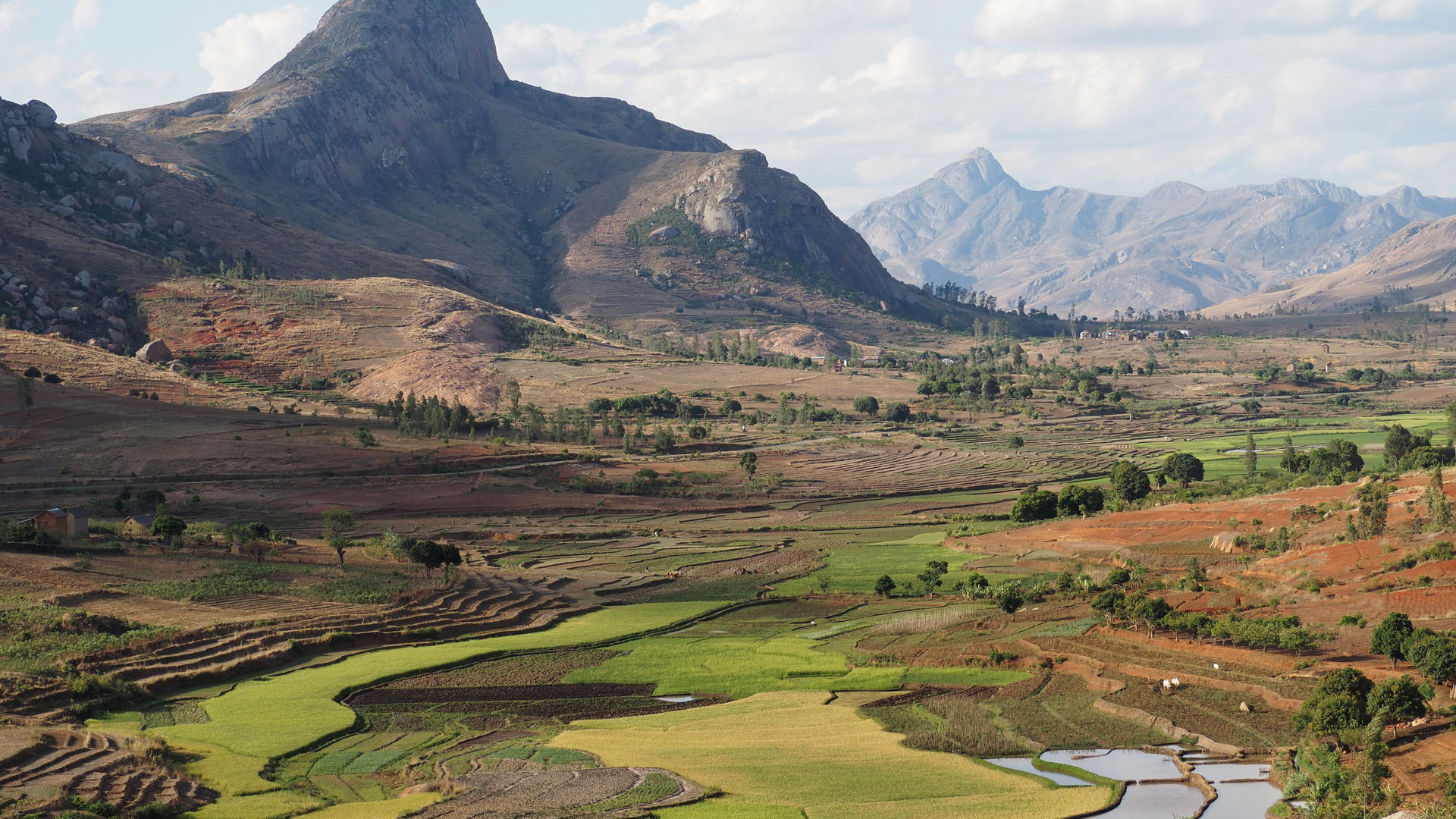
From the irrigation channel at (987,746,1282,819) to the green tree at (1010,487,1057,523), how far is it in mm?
62936

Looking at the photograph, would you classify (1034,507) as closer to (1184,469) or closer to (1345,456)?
(1184,469)

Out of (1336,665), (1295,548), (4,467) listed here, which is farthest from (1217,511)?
(4,467)

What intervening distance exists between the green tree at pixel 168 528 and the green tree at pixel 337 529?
356 inches

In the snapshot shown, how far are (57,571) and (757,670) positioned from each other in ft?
121

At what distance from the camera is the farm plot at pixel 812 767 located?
38.2 meters

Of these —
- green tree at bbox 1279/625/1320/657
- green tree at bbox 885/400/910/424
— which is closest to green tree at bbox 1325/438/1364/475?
green tree at bbox 1279/625/1320/657

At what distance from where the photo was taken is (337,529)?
312 feet

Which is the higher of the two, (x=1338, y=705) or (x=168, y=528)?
(x=168, y=528)

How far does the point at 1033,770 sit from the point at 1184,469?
8076 centimetres

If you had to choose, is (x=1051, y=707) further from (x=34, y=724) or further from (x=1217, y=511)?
(x=1217, y=511)

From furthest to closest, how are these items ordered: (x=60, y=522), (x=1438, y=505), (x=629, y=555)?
(x=629, y=555)
(x=60, y=522)
(x=1438, y=505)

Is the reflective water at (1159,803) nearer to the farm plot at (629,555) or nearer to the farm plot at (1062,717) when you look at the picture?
the farm plot at (1062,717)

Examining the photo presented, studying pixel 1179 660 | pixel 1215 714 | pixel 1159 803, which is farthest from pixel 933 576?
pixel 1159 803

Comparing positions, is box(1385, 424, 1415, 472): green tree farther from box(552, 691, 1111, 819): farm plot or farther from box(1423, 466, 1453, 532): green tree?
box(552, 691, 1111, 819): farm plot
